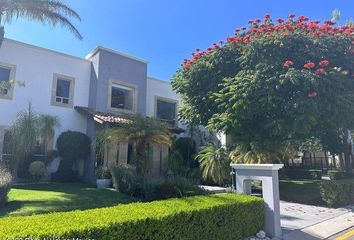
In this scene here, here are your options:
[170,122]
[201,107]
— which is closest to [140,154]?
[201,107]

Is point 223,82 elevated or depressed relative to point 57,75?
depressed

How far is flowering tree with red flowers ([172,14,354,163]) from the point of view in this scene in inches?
459

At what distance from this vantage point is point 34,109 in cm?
1667

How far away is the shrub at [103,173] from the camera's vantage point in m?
15.5

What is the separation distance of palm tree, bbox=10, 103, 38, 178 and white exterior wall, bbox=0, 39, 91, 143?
4.54ft

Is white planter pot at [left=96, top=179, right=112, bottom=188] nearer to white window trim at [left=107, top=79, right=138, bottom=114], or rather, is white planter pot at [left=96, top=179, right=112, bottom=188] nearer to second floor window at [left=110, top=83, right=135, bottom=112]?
white window trim at [left=107, top=79, right=138, bottom=114]

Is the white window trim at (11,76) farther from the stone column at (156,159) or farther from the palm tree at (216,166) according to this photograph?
the palm tree at (216,166)

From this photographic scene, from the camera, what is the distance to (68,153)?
55.2 feet

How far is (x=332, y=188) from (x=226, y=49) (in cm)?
854

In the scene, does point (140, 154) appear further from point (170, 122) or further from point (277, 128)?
point (170, 122)

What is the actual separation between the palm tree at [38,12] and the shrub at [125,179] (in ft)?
20.8

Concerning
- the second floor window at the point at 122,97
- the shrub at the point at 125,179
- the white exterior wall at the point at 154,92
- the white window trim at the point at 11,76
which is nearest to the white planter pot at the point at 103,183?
the shrub at the point at 125,179

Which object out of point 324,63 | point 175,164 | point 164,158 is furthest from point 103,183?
point 324,63

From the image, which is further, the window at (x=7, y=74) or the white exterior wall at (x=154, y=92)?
the white exterior wall at (x=154, y=92)
